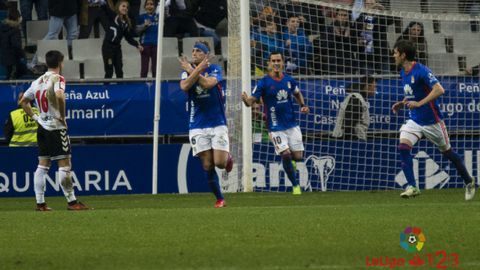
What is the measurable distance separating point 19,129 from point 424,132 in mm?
8264

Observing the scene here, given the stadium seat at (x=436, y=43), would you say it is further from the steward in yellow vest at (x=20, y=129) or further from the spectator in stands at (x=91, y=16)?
the steward in yellow vest at (x=20, y=129)

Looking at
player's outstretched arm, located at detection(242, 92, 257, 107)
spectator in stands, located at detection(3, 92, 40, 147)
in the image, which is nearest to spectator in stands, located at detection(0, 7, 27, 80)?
spectator in stands, located at detection(3, 92, 40, 147)

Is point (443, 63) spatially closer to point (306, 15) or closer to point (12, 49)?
point (306, 15)

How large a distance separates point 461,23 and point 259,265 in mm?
15469

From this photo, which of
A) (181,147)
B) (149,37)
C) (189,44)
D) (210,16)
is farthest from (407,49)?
(210,16)

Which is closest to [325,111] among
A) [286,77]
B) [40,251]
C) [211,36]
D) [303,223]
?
[286,77]

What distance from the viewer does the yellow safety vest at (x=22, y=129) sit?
2161 centimetres

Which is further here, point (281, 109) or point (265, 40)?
point (265, 40)

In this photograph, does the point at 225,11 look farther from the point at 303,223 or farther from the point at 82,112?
the point at 303,223

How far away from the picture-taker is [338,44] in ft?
74.6

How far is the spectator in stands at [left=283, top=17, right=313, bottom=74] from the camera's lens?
22.0 m

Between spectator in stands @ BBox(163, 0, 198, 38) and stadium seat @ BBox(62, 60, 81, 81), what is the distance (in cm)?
207

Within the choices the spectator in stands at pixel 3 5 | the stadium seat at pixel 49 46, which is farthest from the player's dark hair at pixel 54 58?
the spectator in stands at pixel 3 5

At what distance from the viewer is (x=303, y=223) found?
1208 cm
